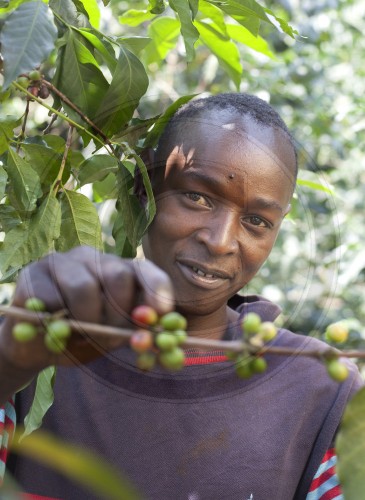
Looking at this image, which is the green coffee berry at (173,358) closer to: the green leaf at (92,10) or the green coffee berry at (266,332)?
the green coffee berry at (266,332)

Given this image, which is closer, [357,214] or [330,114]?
[330,114]

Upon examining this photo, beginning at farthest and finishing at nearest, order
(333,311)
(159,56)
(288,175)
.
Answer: (333,311) < (159,56) < (288,175)

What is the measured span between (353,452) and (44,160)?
601 millimetres

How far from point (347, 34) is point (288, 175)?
10.9 feet

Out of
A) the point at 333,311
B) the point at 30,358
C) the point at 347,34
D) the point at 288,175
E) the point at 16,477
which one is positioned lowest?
the point at 333,311

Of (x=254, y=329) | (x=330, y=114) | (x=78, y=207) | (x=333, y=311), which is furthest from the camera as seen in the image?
(x=333, y=311)

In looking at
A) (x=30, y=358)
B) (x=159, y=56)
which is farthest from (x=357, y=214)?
(x=30, y=358)

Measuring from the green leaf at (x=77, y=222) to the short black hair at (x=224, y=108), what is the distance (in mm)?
187

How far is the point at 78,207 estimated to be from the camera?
0.99 meters

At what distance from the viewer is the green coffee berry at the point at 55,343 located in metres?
0.58

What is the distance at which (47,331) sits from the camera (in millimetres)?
593

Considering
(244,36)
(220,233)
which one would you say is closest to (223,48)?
(244,36)

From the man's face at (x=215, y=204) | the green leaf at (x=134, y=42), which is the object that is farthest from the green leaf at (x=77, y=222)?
the green leaf at (x=134, y=42)

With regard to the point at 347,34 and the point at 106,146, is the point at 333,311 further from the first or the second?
the point at 106,146
